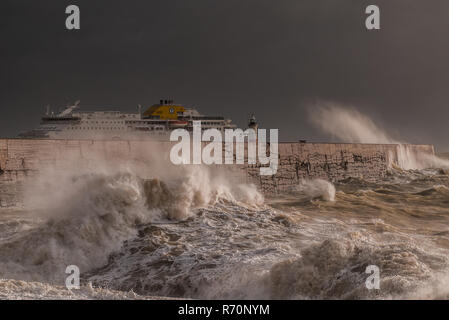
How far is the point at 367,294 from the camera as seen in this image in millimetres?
5484

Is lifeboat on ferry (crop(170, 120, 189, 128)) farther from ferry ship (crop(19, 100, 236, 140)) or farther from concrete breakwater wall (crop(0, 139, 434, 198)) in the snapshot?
concrete breakwater wall (crop(0, 139, 434, 198))

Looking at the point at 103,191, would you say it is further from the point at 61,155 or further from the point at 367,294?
the point at 367,294

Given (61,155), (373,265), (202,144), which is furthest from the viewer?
(202,144)

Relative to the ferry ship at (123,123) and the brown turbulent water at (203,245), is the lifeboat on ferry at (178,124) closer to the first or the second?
the ferry ship at (123,123)

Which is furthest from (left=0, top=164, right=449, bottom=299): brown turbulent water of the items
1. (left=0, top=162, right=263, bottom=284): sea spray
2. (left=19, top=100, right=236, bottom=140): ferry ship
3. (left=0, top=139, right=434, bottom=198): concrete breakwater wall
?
(left=19, top=100, right=236, bottom=140): ferry ship

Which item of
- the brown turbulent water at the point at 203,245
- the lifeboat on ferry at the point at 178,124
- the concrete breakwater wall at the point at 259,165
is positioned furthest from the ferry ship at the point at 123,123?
the brown turbulent water at the point at 203,245

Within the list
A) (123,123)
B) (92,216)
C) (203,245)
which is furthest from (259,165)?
(123,123)

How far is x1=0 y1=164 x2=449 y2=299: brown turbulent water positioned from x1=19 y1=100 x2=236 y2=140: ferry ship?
829 inches

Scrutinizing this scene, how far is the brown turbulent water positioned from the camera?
6.26 metres

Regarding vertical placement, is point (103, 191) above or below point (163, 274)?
above

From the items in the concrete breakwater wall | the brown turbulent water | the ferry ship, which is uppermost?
the ferry ship

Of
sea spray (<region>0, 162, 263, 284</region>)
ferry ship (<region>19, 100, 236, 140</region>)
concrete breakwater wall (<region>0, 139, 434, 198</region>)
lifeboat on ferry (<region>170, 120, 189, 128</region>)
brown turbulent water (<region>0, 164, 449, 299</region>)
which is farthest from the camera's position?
lifeboat on ferry (<region>170, 120, 189, 128</region>)
